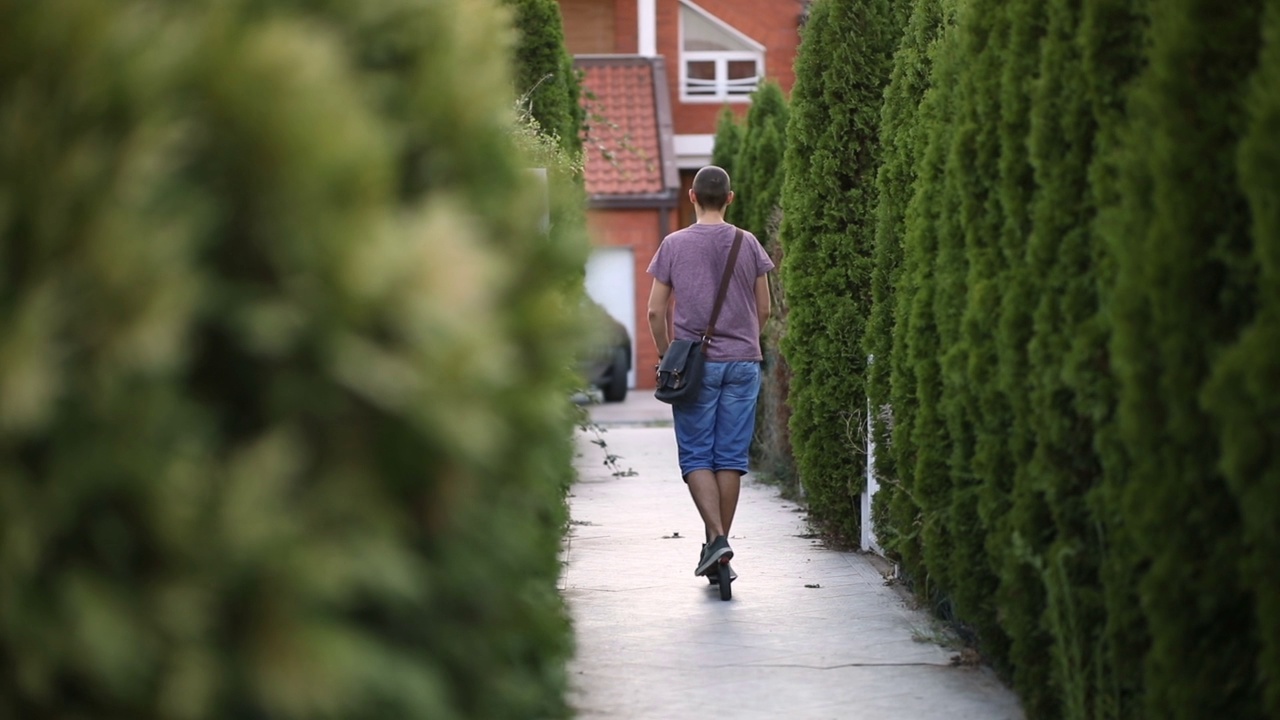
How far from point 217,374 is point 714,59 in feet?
92.2

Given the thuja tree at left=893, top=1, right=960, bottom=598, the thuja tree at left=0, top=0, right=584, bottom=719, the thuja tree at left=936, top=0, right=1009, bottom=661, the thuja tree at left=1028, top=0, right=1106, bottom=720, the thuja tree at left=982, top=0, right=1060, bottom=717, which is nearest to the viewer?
the thuja tree at left=0, top=0, right=584, bottom=719

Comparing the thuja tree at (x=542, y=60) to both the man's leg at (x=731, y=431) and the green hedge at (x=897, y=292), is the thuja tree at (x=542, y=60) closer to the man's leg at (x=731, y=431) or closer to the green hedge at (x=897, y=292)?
the green hedge at (x=897, y=292)

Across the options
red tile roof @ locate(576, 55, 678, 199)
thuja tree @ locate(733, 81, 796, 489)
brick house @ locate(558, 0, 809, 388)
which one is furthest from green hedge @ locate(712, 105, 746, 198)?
brick house @ locate(558, 0, 809, 388)

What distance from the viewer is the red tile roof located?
89.7 feet

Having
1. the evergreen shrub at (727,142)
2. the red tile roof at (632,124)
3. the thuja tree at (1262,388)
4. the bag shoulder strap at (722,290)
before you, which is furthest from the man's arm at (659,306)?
the red tile roof at (632,124)

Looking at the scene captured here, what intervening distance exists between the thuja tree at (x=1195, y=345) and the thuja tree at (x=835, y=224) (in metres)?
5.15

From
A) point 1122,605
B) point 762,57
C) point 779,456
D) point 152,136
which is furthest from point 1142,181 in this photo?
point 762,57

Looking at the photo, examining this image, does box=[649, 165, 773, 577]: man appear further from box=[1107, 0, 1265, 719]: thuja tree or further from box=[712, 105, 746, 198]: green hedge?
box=[712, 105, 746, 198]: green hedge

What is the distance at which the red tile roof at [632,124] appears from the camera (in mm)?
27344

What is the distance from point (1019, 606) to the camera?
5.00m

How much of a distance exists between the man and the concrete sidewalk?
23.0 inches

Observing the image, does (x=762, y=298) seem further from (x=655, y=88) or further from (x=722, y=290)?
(x=655, y=88)

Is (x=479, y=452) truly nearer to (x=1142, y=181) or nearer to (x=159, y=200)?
(x=159, y=200)

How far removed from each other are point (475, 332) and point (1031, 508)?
9.88 feet
